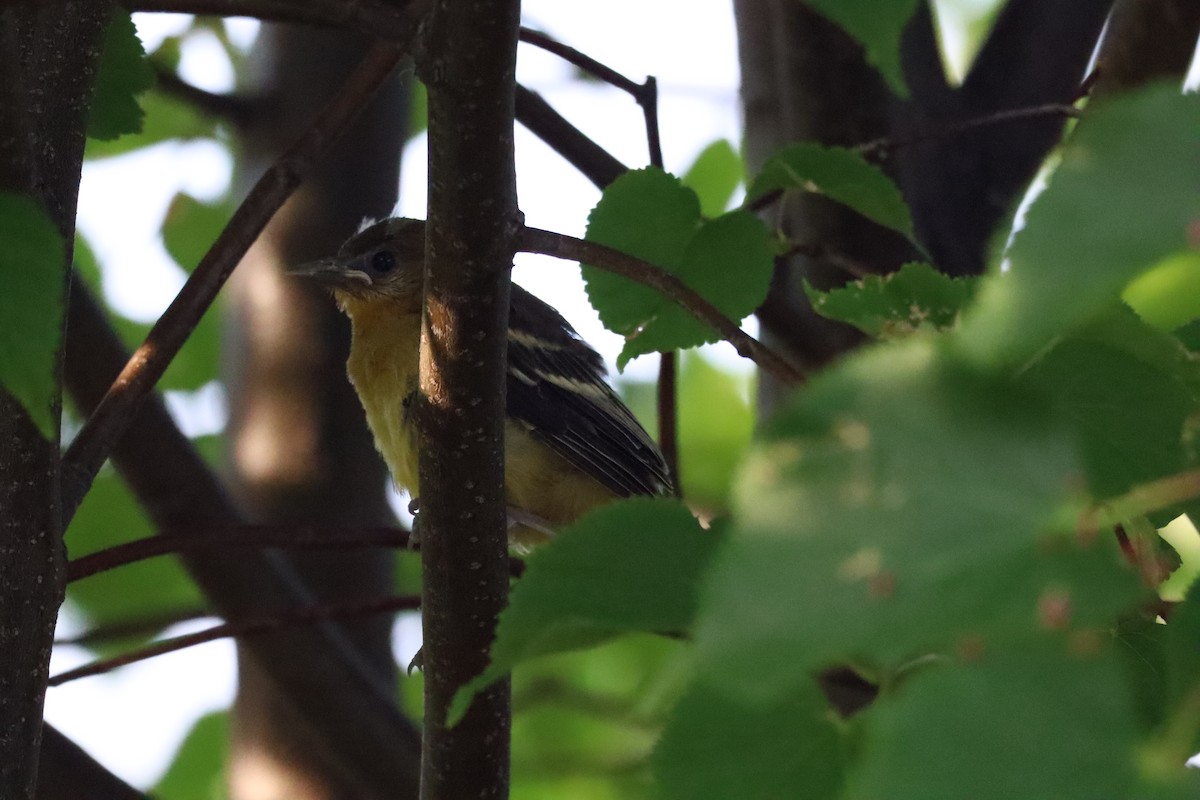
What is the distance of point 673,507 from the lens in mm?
1101

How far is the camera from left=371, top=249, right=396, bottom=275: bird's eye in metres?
3.93

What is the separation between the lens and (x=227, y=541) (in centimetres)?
210

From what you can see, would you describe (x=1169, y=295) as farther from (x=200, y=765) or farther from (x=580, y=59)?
(x=200, y=765)

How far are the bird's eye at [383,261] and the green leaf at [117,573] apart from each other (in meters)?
0.92

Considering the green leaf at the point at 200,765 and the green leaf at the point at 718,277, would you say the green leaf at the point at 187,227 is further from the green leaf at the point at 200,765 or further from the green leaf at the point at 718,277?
the green leaf at the point at 718,277

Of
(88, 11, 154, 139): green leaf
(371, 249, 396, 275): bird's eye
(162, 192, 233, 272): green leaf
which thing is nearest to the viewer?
(88, 11, 154, 139): green leaf

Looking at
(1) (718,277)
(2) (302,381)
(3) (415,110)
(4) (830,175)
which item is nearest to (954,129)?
(4) (830,175)

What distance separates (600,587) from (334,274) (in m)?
2.96

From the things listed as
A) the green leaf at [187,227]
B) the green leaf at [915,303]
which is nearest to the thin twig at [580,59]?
the green leaf at [915,303]

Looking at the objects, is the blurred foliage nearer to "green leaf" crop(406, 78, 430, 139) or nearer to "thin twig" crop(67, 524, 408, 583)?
"thin twig" crop(67, 524, 408, 583)

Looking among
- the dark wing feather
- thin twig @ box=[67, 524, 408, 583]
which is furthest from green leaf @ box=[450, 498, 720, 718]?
the dark wing feather

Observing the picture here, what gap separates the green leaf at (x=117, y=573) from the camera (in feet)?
12.3

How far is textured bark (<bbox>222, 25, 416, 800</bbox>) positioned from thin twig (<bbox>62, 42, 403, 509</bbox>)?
5.31 ft

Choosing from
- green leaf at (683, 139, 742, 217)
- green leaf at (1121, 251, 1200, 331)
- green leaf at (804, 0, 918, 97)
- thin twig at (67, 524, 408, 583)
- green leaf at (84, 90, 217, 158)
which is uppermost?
green leaf at (84, 90, 217, 158)
